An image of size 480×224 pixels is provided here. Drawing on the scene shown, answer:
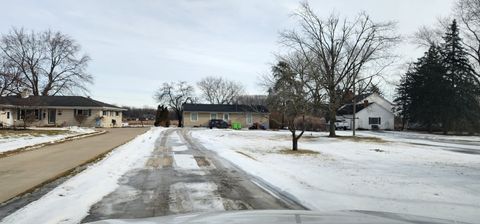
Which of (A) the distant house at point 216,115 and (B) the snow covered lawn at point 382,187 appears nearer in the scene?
(B) the snow covered lawn at point 382,187

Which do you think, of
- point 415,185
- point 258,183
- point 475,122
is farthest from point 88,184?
point 475,122

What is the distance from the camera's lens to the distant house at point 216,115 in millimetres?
72312

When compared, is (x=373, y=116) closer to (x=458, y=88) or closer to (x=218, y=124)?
(x=458, y=88)

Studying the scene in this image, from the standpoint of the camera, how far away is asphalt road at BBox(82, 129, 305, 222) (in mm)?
7777

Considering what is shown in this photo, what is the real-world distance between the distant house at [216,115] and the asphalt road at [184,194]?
190ft

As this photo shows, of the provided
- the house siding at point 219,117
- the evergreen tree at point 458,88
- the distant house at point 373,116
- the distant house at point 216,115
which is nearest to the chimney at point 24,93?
the distant house at point 216,115

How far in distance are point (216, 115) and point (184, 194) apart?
6429 centimetres

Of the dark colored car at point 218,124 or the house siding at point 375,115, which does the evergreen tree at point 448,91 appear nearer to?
the house siding at point 375,115

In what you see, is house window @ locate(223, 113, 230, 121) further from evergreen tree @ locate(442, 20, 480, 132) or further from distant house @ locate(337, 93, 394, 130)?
evergreen tree @ locate(442, 20, 480, 132)

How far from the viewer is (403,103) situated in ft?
224

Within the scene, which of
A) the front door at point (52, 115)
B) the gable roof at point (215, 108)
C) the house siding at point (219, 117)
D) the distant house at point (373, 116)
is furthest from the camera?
the gable roof at point (215, 108)

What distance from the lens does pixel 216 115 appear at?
242ft

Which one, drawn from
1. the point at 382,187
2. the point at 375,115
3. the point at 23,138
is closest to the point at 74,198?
the point at 382,187

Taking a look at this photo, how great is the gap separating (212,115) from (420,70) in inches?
1214
